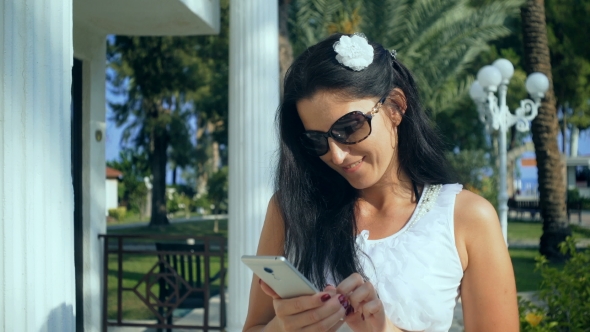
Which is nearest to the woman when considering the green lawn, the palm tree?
the green lawn

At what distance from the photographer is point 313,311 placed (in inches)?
59.4

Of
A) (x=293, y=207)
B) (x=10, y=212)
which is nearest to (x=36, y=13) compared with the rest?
(x=10, y=212)

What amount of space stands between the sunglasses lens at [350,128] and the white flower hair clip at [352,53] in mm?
139

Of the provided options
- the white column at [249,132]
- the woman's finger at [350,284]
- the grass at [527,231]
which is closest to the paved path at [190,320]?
the white column at [249,132]

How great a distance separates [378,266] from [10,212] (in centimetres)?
137

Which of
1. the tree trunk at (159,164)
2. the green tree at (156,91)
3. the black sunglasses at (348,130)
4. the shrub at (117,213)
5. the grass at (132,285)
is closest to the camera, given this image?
the black sunglasses at (348,130)

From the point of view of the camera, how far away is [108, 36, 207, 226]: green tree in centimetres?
1948

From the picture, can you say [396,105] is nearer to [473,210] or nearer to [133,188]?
[473,210]

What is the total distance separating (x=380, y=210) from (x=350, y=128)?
1.20 feet

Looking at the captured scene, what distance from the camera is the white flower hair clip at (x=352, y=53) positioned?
1800mm

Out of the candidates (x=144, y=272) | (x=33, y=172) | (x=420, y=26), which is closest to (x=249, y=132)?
(x=33, y=172)

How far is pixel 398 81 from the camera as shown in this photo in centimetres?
192

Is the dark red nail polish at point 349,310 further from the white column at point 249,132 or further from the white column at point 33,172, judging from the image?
the white column at point 249,132

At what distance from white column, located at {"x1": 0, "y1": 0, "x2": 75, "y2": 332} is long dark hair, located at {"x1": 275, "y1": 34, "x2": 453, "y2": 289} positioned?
3.24ft
